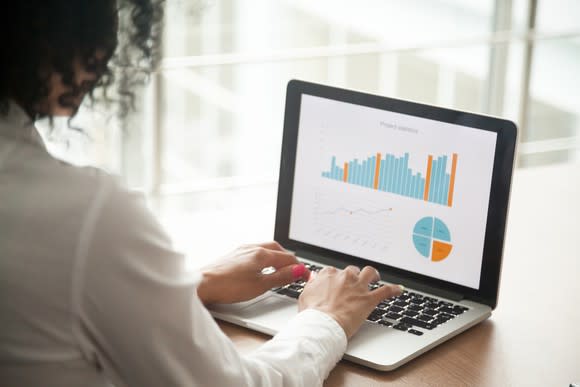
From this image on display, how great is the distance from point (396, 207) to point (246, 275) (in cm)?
25

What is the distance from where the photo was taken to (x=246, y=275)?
4.11 ft

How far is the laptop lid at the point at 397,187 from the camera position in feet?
4.08

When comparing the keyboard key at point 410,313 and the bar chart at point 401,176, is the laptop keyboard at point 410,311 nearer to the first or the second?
the keyboard key at point 410,313

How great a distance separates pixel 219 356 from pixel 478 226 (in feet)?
1.68

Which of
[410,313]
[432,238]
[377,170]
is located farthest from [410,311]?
[377,170]

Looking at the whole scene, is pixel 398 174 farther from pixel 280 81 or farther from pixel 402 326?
pixel 280 81

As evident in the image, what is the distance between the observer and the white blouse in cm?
76

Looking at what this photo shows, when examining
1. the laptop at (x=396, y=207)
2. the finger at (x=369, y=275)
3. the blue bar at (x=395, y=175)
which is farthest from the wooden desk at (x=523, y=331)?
the blue bar at (x=395, y=175)

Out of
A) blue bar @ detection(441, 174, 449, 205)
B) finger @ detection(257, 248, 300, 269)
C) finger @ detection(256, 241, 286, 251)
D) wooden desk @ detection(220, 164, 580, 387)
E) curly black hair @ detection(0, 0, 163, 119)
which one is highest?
curly black hair @ detection(0, 0, 163, 119)

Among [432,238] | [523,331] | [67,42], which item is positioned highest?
[67,42]

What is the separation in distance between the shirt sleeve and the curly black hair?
0.11 meters

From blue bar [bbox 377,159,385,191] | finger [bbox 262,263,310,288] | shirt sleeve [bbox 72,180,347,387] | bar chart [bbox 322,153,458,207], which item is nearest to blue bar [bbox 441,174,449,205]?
bar chart [bbox 322,153,458,207]

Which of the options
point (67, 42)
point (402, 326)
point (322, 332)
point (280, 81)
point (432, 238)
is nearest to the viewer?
point (67, 42)

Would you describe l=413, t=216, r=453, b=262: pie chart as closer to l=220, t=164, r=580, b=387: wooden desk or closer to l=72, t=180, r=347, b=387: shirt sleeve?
l=220, t=164, r=580, b=387: wooden desk
